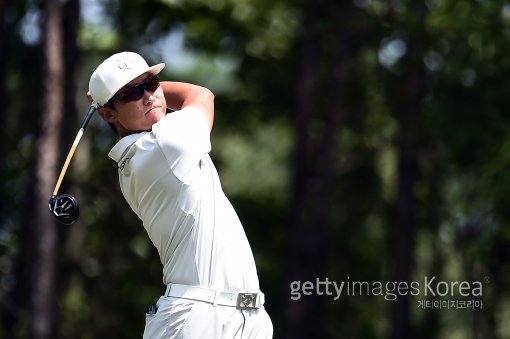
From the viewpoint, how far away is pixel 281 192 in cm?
2480

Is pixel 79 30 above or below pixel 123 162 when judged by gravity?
above

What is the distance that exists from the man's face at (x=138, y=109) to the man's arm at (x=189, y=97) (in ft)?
0.60

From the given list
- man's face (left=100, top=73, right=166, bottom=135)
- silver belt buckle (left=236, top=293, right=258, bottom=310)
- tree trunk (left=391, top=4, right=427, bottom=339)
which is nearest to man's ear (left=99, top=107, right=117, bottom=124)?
man's face (left=100, top=73, right=166, bottom=135)

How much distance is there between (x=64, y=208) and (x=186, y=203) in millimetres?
487

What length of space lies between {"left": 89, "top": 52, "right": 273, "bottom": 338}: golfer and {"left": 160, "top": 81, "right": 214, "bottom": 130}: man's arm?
5.6 inches

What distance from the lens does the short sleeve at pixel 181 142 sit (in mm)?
4879

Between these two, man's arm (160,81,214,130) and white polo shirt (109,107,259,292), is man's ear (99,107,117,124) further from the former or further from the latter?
man's arm (160,81,214,130)

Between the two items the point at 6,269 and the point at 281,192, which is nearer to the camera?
the point at 6,269

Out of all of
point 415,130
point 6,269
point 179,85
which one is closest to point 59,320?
point 6,269

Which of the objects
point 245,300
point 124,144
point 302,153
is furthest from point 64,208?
point 302,153

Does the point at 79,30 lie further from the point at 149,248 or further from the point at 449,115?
the point at 449,115

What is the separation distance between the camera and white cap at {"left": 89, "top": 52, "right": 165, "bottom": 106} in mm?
4988

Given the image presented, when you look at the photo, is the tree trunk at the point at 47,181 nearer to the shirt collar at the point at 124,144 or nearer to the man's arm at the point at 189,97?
the man's arm at the point at 189,97

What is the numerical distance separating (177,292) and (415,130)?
46.0 feet
